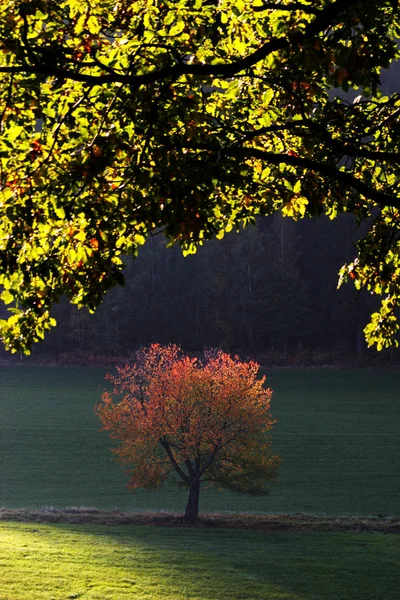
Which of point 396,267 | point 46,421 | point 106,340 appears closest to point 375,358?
point 106,340

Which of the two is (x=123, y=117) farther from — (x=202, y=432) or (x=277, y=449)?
(x=277, y=449)

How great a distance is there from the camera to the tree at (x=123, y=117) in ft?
24.3

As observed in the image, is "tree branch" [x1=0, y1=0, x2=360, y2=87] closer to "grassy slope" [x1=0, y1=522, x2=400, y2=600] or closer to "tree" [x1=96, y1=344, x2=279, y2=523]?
"grassy slope" [x1=0, y1=522, x2=400, y2=600]

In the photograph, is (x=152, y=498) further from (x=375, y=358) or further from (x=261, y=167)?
(x=375, y=358)

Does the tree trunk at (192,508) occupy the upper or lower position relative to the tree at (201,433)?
lower

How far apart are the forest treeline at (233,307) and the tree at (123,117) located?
226ft

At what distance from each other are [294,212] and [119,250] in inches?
111

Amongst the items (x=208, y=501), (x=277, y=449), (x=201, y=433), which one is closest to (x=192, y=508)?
(x=201, y=433)

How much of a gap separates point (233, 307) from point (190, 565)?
198 feet

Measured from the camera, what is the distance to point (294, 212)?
10547mm

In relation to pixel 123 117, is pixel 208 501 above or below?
below

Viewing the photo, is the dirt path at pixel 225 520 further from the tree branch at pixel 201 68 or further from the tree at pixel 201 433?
the tree branch at pixel 201 68

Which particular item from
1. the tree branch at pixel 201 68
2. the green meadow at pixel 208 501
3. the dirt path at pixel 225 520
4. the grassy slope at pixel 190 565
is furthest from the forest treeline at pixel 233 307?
the tree branch at pixel 201 68

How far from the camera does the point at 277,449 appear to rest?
4669 centimetres
